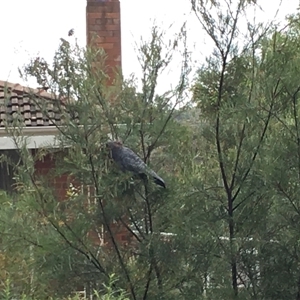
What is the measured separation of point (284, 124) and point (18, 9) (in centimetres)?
489

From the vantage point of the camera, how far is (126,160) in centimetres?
400

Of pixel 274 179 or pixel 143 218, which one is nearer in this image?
pixel 274 179

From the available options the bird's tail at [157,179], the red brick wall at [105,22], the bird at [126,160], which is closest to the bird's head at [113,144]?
the bird at [126,160]

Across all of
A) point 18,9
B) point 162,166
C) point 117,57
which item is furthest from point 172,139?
point 18,9

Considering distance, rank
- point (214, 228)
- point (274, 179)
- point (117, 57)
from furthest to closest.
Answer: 1. point (117, 57)
2. point (214, 228)
3. point (274, 179)

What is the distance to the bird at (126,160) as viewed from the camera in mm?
4008

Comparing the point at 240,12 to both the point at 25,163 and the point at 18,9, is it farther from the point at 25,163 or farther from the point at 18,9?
the point at 18,9

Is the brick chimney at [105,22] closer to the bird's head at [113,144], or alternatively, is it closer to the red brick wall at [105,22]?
the red brick wall at [105,22]

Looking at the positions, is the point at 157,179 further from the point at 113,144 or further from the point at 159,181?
the point at 113,144

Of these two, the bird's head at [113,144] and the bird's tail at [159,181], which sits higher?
the bird's head at [113,144]

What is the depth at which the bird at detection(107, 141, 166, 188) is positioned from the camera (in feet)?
13.1

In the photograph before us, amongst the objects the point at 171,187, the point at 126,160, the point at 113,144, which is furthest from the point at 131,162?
the point at 171,187

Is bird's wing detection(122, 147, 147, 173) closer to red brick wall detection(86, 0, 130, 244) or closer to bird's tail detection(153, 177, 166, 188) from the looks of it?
bird's tail detection(153, 177, 166, 188)

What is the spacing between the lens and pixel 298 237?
4.12m
